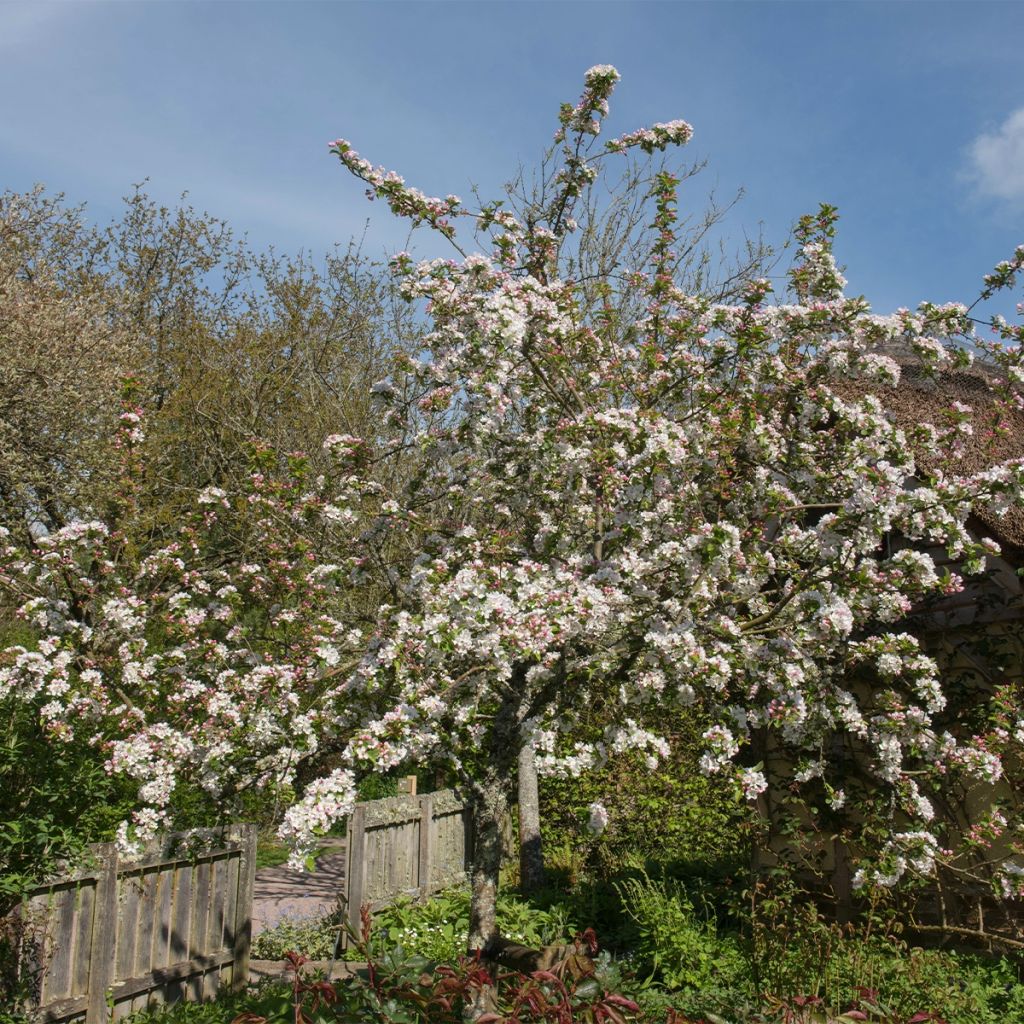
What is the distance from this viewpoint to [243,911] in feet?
24.9

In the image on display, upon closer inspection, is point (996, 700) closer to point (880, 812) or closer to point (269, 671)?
point (880, 812)

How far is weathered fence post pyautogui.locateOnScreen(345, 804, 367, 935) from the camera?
343 inches

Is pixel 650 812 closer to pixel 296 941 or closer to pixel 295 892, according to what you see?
pixel 296 941

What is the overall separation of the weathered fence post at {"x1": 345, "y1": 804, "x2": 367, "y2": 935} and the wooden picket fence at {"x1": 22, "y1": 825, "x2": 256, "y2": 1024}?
1.17m

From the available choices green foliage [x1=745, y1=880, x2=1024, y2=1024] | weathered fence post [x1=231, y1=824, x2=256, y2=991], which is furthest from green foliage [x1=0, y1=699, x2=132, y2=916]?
green foliage [x1=745, y1=880, x2=1024, y2=1024]

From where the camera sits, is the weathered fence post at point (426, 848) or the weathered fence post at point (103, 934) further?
the weathered fence post at point (426, 848)

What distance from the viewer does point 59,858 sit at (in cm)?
590

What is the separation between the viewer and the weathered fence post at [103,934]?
6.05 metres

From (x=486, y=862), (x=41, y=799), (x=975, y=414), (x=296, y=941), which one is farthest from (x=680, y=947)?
(x=975, y=414)

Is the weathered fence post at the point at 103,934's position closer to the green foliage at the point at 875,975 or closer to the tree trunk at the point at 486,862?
the tree trunk at the point at 486,862

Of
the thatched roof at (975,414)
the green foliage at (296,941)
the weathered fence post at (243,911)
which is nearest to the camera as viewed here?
the thatched roof at (975,414)

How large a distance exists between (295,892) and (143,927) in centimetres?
620

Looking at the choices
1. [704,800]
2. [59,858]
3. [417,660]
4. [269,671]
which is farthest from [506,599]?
[704,800]

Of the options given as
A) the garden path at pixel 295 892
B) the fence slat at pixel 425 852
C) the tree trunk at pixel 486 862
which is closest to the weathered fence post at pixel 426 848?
the fence slat at pixel 425 852
